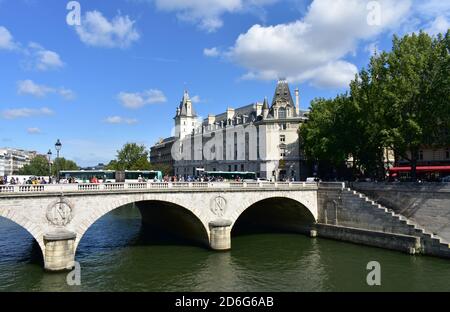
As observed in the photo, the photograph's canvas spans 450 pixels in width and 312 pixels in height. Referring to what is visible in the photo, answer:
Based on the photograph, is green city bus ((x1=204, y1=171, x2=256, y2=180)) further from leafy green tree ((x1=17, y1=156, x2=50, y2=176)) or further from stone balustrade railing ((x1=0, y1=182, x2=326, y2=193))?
leafy green tree ((x1=17, y1=156, x2=50, y2=176))

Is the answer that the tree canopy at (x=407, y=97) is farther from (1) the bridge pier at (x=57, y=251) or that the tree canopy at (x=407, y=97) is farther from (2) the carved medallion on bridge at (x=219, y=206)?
(1) the bridge pier at (x=57, y=251)

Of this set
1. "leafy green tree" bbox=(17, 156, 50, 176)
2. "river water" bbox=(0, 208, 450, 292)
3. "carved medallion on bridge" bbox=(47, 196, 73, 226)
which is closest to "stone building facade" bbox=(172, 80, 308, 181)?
"river water" bbox=(0, 208, 450, 292)

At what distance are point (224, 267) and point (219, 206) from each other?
7.29 m

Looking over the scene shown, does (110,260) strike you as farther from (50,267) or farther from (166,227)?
(166,227)

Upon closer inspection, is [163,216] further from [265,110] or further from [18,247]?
[265,110]

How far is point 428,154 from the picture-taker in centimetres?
5878

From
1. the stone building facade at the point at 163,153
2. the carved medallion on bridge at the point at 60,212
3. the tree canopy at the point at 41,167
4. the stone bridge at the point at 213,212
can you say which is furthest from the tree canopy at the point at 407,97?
the tree canopy at the point at 41,167

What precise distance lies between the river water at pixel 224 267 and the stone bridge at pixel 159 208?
201cm

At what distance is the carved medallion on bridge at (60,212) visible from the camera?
26.4 meters

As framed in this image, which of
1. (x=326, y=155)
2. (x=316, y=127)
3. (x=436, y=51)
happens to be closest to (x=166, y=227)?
(x=326, y=155)

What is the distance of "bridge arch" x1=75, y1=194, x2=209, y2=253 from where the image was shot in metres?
28.5

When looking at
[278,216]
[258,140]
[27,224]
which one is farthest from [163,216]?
[258,140]

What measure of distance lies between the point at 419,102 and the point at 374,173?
1875 centimetres
